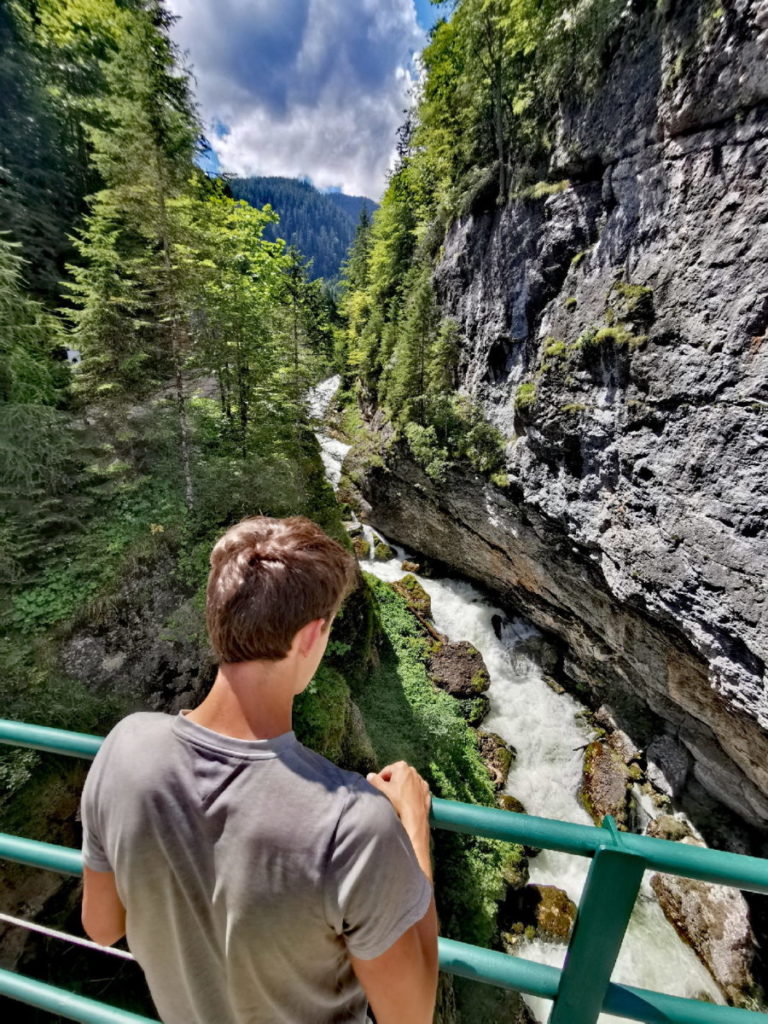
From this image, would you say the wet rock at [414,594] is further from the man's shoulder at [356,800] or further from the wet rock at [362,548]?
the man's shoulder at [356,800]

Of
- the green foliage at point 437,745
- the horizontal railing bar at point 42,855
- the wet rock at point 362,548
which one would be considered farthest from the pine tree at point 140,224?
the horizontal railing bar at point 42,855

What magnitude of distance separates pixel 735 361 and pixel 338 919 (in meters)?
9.26

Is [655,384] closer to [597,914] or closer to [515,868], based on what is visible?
[597,914]

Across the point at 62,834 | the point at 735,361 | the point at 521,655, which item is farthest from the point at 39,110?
the point at 521,655

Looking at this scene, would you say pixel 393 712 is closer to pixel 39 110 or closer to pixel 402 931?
pixel 402 931

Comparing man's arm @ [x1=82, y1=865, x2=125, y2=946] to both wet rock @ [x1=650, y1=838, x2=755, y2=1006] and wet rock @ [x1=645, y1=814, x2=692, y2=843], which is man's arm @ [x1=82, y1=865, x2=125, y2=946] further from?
wet rock @ [x1=645, y1=814, x2=692, y2=843]

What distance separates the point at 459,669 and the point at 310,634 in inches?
531

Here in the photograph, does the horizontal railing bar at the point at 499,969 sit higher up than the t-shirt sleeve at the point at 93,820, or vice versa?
the t-shirt sleeve at the point at 93,820

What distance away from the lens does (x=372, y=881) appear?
85cm

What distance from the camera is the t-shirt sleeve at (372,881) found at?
2.80ft

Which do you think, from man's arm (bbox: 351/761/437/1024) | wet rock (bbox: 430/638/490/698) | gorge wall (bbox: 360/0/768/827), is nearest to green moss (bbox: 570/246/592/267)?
gorge wall (bbox: 360/0/768/827)

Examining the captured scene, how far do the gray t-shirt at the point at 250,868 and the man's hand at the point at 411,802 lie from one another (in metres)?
0.18

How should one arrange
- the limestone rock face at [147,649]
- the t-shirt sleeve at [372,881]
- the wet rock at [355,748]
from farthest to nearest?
the wet rock at [355,748] < the limestone rock face at [147,649] < the t-shirt sleeve at [372,881]

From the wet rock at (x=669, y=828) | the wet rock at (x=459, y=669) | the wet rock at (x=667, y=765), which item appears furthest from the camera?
the wet rock at (x=459, y=669)
